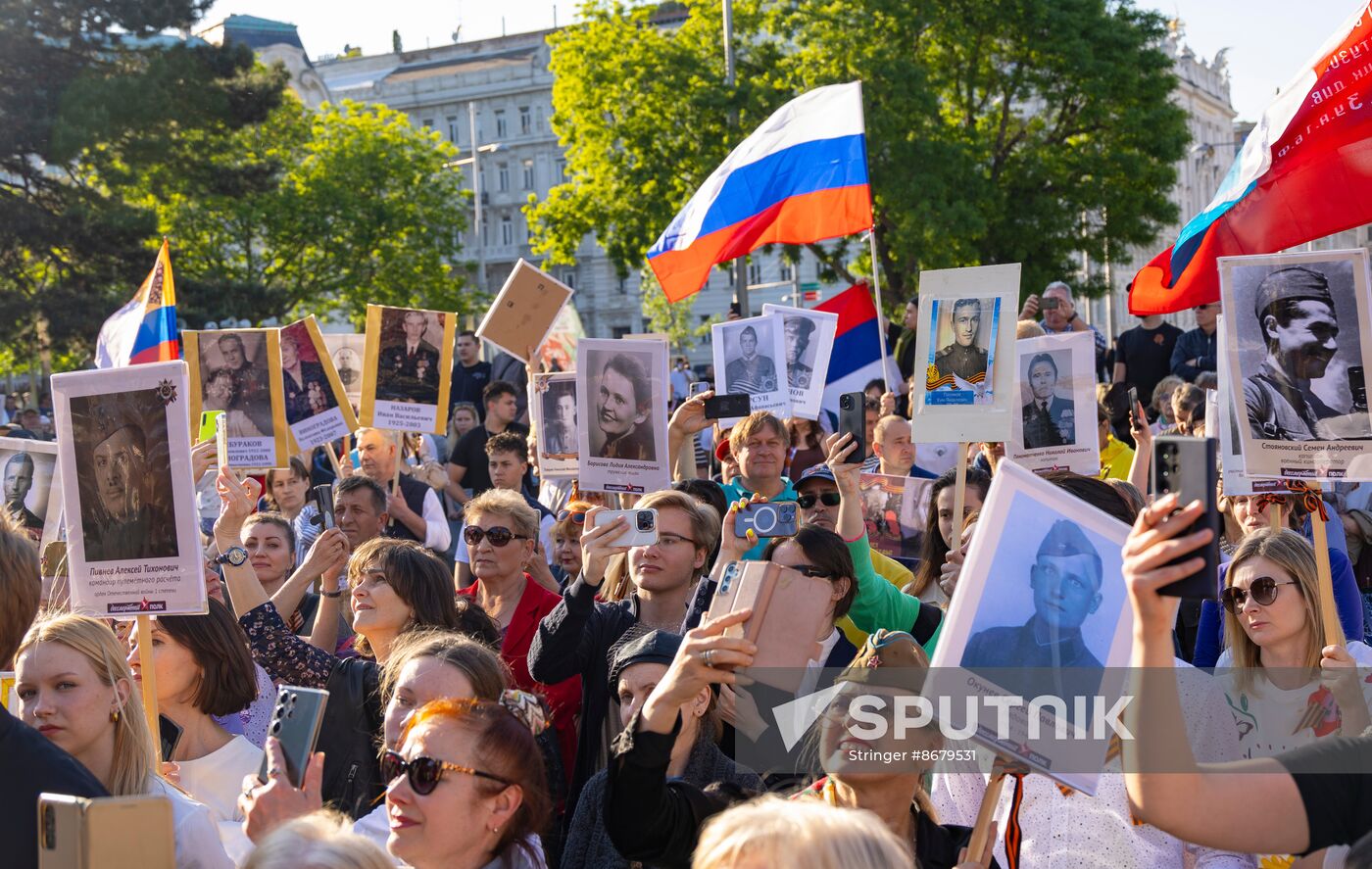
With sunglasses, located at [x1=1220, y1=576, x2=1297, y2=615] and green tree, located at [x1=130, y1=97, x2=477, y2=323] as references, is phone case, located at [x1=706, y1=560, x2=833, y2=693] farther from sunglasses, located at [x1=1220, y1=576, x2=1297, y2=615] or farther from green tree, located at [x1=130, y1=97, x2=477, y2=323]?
green tree, located at [x1=130, y1=97, x2=477, y2=323]

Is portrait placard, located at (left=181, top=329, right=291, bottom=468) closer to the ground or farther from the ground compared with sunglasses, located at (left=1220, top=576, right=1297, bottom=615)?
farther from the ground

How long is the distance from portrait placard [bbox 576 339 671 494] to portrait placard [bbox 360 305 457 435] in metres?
2.51

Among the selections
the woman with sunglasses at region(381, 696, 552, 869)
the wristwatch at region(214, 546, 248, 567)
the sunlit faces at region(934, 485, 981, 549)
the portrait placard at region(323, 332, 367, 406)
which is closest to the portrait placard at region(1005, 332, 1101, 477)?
the sunlit faces at region(934, 485, 981, 549)

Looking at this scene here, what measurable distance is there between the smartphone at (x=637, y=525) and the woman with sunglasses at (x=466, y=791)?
1283 millimetres

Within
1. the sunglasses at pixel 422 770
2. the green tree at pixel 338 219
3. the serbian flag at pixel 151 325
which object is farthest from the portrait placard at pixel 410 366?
the green tree at pixel 338 219

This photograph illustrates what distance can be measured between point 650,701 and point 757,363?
21.1 ft

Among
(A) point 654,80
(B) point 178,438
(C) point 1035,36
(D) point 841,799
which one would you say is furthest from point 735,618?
(C) point 1035,36

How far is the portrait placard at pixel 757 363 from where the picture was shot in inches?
377

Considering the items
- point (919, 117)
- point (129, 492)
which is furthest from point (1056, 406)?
point (919, 117)

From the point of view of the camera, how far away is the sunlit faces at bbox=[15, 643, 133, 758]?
3.78m

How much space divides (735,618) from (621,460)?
13.6ft

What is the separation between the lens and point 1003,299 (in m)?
7.06

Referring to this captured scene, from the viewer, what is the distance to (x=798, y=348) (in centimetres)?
979

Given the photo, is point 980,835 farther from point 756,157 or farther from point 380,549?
point 756,157
